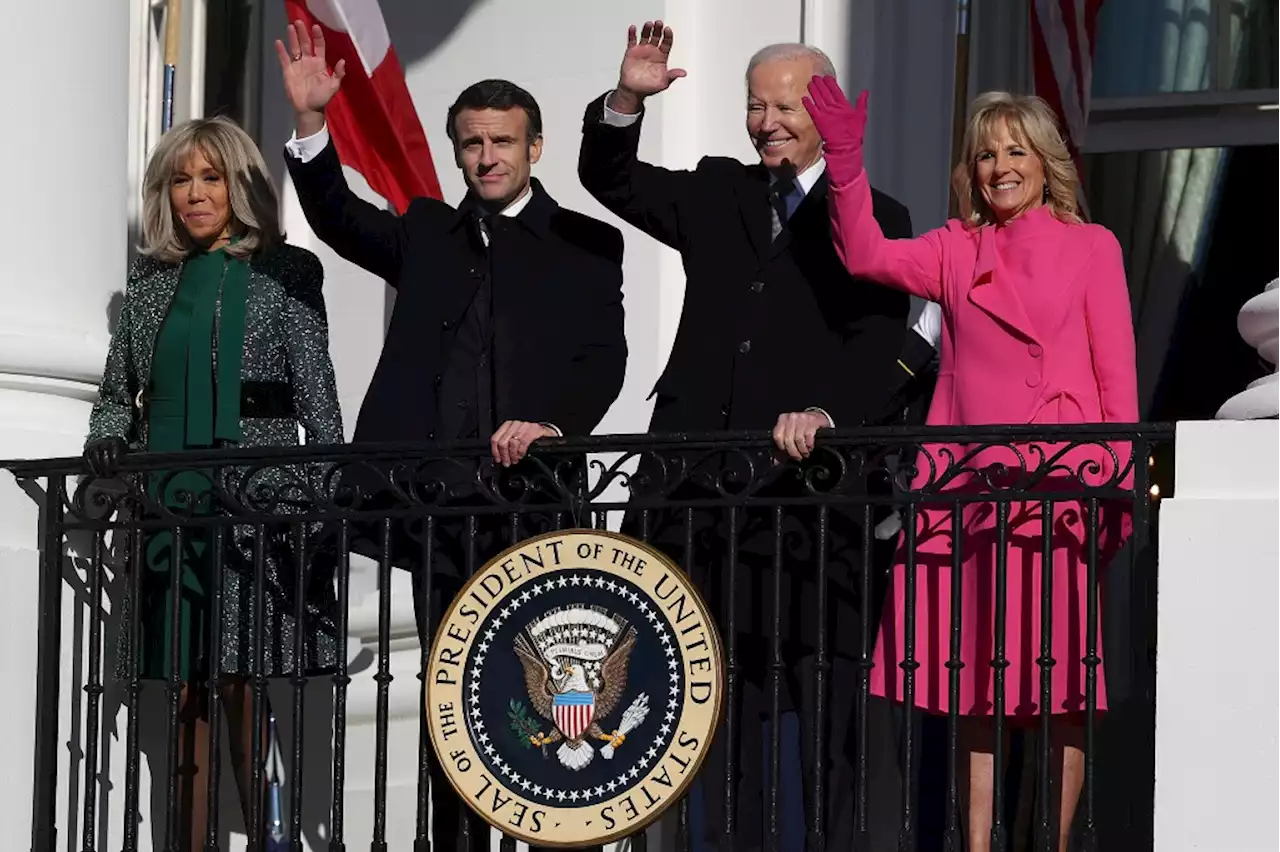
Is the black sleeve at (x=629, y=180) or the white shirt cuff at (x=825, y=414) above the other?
the black sleeve at (x=629, y=180)

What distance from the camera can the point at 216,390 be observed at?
7.69m

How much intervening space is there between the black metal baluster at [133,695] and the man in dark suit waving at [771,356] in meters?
1.31

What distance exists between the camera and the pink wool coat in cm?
708

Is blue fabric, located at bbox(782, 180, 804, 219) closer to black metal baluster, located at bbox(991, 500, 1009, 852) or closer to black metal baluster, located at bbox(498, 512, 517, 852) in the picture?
black metal baluster, located at bbox(498, 512, 517, 852)

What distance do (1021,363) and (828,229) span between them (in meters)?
0.63

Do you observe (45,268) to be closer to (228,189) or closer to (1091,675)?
(228,189)

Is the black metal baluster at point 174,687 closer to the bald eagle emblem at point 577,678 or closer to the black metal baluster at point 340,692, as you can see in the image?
the black metal baluster at point 340,692

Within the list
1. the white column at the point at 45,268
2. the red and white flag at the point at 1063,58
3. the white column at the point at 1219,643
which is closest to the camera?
the white column at the point at 1219,643

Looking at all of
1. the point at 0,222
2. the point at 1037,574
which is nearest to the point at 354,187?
the point at 0,222

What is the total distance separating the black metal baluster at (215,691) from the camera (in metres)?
7.32

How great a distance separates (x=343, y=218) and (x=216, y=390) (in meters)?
0.55

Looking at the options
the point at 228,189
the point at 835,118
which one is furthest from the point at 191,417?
the point at 835,118

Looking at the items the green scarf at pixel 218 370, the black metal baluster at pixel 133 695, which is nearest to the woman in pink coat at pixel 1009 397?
the green scarf at pixel 218 370

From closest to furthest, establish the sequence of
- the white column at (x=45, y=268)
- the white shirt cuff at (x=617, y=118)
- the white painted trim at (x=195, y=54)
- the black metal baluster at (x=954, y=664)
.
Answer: the black metal baluster at (x=954, y=664), the white shirt cuff at (x=617, y=118), the white column at (x=45, y=268), the white painted trim at (x=195, y=54)
